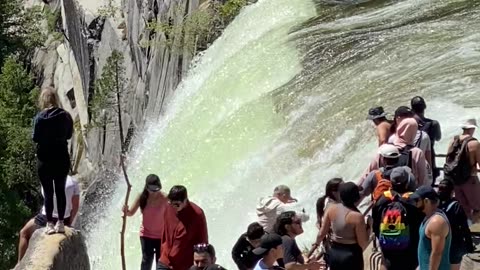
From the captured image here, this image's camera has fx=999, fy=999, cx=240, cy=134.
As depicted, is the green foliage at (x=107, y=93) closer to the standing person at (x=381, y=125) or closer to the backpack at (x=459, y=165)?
the standing person at (x=381, y=125)

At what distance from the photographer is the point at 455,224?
775cm

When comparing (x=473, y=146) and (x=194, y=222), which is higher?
(x=194, y=222)

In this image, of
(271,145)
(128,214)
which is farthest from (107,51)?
(128,214)

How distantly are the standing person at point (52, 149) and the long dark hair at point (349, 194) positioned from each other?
89.1 inches

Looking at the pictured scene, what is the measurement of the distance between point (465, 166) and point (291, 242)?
2321 millimetres

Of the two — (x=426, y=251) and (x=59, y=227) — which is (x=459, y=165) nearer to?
(x=426, y=251)

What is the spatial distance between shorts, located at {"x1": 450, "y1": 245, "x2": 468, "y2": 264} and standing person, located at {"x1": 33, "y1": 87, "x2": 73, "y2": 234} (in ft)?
10.5

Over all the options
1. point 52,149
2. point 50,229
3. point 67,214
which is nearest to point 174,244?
point 67,214

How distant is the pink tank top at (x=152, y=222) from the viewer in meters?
9.37

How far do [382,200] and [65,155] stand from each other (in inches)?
104

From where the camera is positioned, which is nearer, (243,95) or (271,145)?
(271,145)

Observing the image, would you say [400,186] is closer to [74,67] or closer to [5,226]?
[5,226]

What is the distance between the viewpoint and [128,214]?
9297 millimetres

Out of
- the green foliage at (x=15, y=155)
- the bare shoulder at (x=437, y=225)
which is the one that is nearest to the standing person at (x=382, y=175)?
the bare shoulder at (x=437, y=225)
